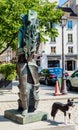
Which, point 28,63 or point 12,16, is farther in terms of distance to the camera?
point 12,16

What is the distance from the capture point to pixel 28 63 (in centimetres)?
806

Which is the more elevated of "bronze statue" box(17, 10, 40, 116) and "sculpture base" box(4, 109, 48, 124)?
"bronze statue" box(17, 10, 40, 116)

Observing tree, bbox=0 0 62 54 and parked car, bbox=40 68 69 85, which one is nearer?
tree, bbox=0 0 62 54

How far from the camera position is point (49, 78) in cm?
2752

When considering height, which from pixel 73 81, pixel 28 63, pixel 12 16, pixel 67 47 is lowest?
pixel 67 47

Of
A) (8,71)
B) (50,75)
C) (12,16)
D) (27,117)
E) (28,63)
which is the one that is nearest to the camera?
(27,117)

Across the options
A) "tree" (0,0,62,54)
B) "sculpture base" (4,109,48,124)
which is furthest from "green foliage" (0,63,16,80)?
"sculpture base" (4,109,48,124)

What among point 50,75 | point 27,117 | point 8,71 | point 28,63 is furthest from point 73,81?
point 27,117

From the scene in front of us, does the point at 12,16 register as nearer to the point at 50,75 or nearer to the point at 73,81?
the point at 73,81

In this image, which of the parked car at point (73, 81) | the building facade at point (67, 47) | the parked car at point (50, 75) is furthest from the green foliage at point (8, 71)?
the building facade at point (67, 47)

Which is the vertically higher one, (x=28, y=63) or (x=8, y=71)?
(x=28, y=63)

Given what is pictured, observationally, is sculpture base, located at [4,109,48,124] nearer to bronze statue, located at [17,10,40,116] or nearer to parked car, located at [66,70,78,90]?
bronze statue, located at [17,10,40,116]

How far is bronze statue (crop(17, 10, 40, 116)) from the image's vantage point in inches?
312

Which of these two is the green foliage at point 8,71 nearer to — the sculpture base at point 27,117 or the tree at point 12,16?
the tree at point 12,16
